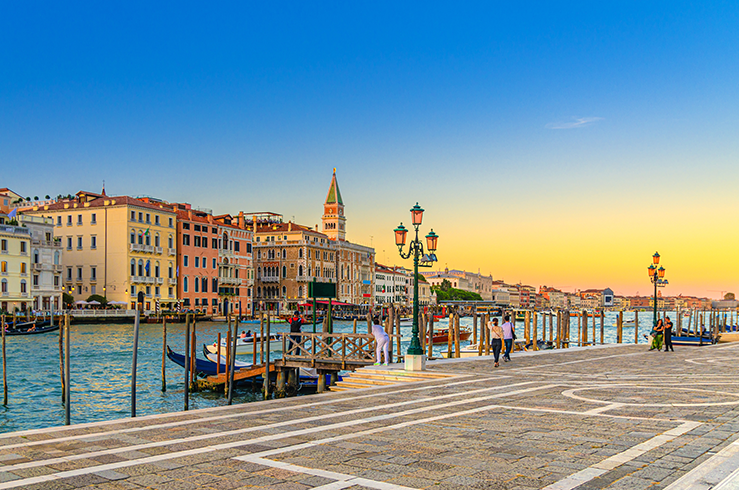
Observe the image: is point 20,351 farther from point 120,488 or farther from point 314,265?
point 314,265

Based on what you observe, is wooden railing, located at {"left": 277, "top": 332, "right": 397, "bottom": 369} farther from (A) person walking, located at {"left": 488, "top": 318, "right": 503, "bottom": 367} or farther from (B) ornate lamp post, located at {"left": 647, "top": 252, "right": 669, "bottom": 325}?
(B) ornate lamp post, located at {"left": 647, "top": 252, "right": 669, "bottom": 325}

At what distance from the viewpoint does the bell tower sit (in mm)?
118562

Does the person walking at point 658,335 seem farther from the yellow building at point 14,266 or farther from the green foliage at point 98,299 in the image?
the green foliage at point 98,299

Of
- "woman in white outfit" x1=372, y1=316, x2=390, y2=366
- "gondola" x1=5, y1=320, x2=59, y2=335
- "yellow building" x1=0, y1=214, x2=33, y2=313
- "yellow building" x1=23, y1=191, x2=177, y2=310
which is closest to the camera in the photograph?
"woman in white outfit" x1=372, y1=316, x2=390, y2=366

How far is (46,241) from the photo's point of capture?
57906mm

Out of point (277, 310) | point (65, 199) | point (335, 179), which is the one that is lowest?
point (277, 310)

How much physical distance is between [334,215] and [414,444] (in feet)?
367

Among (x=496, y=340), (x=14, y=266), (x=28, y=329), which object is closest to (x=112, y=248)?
(x=14, y=266)

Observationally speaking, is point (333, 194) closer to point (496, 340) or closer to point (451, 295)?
point (451, 295)

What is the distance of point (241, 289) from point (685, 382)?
219 ft

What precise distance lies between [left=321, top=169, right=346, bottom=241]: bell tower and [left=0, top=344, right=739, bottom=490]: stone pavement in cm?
10791

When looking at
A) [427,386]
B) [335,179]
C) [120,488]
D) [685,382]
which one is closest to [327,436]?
[120,488]

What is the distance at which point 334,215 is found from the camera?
118 meters

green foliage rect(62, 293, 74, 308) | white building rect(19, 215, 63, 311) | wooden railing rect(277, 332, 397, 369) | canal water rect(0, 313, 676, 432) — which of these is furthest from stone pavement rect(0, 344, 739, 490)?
green foliage rect(62, 293, 74, 308)
